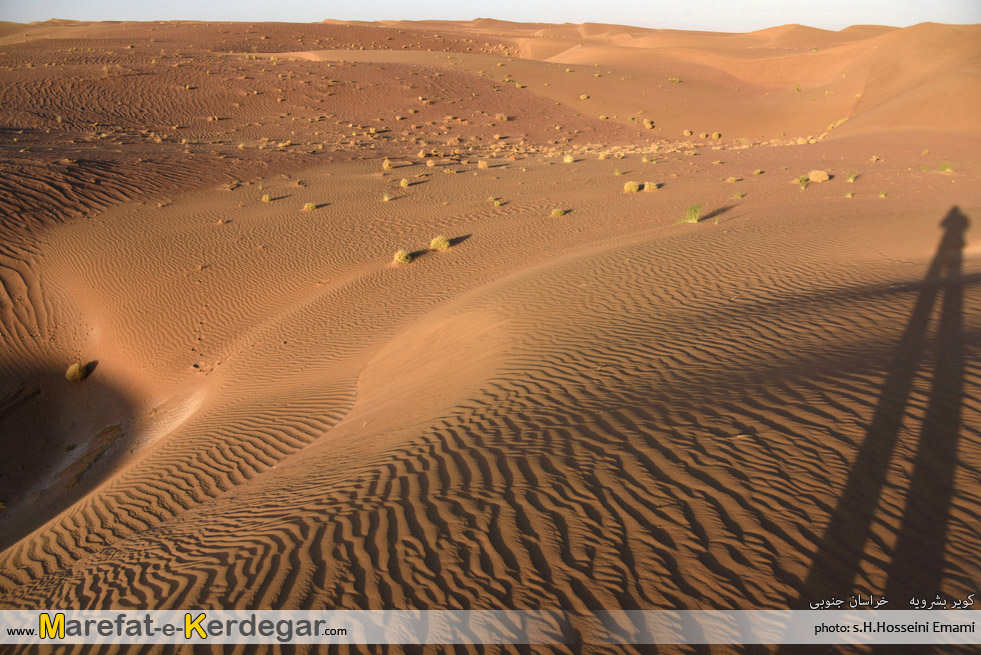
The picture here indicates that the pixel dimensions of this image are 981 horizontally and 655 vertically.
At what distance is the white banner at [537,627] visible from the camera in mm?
2984

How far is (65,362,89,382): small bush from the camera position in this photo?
11.9m

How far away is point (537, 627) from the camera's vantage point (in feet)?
10.5

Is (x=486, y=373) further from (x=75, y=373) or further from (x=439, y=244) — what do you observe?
(x=75, y=373)

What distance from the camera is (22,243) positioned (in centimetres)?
1578

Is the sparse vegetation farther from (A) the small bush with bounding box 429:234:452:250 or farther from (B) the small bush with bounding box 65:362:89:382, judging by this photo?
(B) the small bush with bounding box 65:362:89:382

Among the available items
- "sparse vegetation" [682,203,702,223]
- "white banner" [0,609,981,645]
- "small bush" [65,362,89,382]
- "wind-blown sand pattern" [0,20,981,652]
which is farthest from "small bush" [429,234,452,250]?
"white banner" [0,609,981,645]

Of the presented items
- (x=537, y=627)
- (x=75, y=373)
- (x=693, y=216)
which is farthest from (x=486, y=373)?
(x=693, y=216)

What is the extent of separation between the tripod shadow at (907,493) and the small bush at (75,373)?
14.1m

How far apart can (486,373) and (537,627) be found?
4.23 meters

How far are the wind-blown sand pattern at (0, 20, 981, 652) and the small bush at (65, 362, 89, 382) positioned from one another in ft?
0.52

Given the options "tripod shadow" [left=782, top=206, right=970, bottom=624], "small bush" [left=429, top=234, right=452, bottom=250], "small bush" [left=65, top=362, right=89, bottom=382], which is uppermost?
"tripod shadow" [left=782, top=206, right=970, bottom=624]

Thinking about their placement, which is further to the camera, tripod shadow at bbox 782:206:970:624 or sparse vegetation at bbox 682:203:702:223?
sparse vegetation at bbox 682:203:702:223

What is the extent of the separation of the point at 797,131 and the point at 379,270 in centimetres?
3557

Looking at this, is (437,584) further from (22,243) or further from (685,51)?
(685,51)
